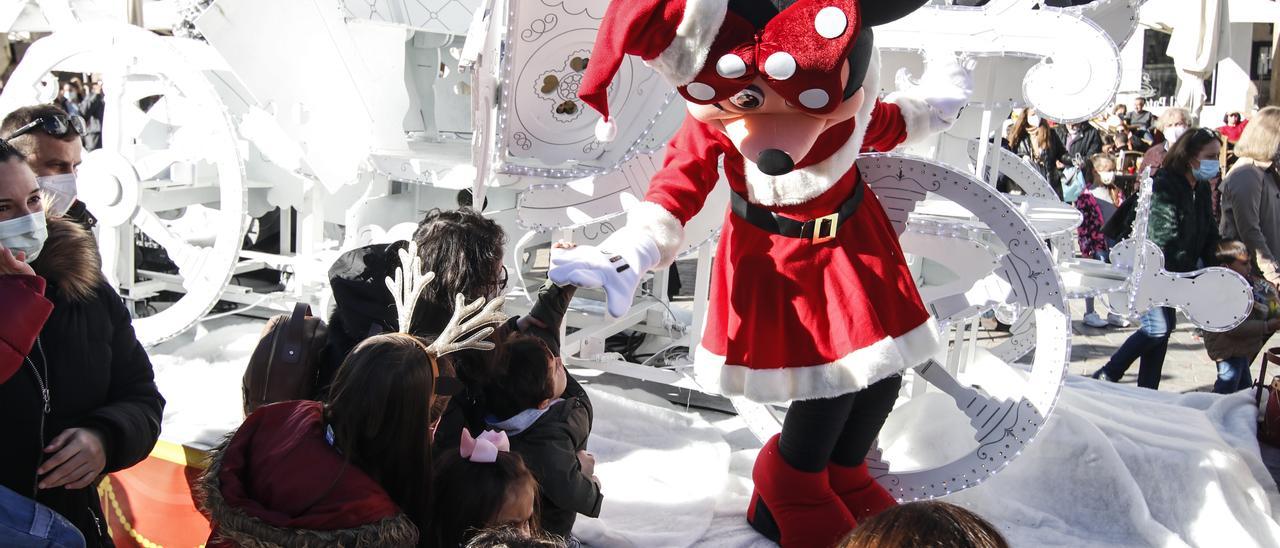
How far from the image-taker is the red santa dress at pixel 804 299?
70.7 inches

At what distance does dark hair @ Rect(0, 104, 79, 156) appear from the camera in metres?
2.43

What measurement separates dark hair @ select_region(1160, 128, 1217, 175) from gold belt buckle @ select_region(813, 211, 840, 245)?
8.02ft

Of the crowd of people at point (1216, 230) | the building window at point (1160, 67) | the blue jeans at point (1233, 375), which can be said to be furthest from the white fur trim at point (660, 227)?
the building window at point (1160, 67)

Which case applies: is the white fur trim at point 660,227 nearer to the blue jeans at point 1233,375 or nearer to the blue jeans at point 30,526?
the blue jeans at point 30,526

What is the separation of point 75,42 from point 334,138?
789 mm

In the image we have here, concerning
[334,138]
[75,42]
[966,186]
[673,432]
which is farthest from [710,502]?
[75,42]

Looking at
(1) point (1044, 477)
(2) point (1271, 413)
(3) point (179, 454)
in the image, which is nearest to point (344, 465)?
(3) point (179, 454)

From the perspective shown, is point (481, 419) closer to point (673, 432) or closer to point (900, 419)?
point (673, 432)

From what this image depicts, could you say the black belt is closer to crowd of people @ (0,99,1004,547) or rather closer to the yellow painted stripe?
crowd of people @ (0,99,1004,547)

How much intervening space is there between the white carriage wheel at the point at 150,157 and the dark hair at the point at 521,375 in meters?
1.50

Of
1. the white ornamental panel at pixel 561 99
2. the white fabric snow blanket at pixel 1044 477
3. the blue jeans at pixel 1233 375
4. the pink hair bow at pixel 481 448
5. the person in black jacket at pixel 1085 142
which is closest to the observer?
the pink hair bow at pixel 481 448

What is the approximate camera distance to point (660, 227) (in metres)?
1.79

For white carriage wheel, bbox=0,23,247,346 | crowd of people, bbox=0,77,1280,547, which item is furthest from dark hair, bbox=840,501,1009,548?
white carriage wheel, bbox=0,23,247,346

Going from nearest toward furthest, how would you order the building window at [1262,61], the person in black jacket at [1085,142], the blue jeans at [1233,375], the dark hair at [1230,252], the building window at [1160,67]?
the dark hair at [1230,252]
the blue jeans at [1233,375]
the person in black jacket at [1085,142]
the building window at [1262,61]
the building window at [1160,67]
